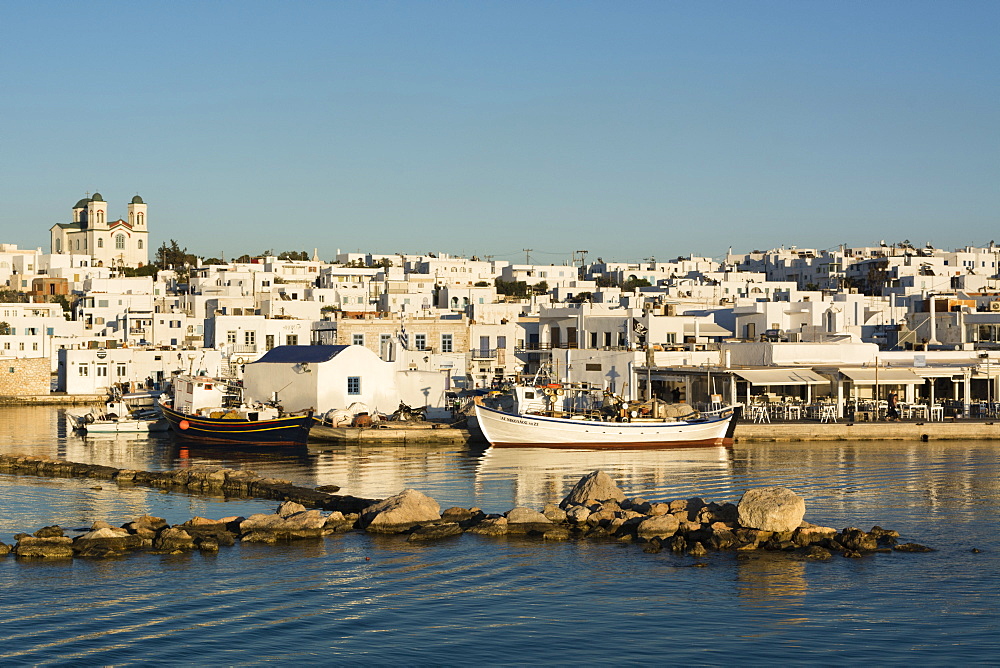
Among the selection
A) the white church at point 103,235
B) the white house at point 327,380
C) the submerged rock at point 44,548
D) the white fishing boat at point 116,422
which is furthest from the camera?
the white church at point 103,235

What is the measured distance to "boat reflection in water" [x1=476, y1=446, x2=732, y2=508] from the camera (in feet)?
102

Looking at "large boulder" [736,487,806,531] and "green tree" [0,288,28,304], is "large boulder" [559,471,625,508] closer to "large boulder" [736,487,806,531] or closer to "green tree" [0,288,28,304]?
"large boulder" [736,487,806,531]

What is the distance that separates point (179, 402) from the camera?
50062 millimetres

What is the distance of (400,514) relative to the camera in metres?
25.2

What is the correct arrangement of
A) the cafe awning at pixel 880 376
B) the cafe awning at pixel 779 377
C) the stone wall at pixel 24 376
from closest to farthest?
the cafe awning at pixel 779 377 < the cafe awning at pixel 880 376 < the stone wall at pixel 24 376

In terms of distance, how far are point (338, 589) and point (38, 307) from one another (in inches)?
2630

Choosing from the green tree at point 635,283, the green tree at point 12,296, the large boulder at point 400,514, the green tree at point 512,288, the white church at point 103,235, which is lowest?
the large boulder at point 400,514

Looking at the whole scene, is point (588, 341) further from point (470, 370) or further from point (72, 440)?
point (72, 440)

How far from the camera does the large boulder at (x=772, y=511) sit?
77.7 ft

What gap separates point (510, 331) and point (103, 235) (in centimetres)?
8152

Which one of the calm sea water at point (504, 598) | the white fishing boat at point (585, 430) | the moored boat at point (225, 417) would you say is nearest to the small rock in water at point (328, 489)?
the calm sea water at point (504, 598)

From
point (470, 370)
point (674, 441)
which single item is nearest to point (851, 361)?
point (674, 441)

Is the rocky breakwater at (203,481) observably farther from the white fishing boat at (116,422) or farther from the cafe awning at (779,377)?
the cafe awning at (779,377)

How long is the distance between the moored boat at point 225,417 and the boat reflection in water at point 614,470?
26.7ft
